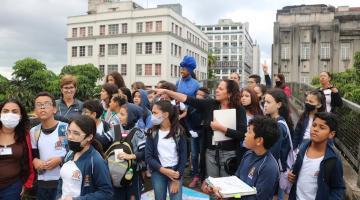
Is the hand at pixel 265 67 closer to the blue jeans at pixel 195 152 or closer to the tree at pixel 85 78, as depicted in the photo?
the blue jeans at pixel 195 152

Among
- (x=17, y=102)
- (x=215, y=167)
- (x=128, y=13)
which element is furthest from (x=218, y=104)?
(x=128, y=13)

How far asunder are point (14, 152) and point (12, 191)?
1.30 ft

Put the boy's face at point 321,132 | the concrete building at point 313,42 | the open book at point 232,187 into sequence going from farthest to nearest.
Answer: the concrete building at point 313,42
the boy's face at point 321,132
the open book at point 232,187

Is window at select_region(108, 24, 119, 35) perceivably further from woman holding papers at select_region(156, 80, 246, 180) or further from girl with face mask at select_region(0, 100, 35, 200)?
girl with face mask at select_region(0, 100, 35, 200)

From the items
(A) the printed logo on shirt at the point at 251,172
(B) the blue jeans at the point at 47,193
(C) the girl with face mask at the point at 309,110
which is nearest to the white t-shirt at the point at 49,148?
(B) the blue jeans at the point at 47,193

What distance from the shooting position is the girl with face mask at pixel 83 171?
3.10 m

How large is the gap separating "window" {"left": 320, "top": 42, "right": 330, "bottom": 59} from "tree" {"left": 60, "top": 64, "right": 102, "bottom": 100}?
28701mm

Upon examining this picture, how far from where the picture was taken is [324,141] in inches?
128

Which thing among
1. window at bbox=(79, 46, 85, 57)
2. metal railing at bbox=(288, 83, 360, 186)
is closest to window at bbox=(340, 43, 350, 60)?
window at bbox=(79, 46, 85, 57)

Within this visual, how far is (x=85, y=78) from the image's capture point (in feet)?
146

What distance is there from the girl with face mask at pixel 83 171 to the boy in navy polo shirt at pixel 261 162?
92cm

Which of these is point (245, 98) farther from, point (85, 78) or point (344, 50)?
point (344, 50)

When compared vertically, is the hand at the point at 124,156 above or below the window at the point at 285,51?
below

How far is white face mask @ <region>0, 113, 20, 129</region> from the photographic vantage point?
3691 millimetres
